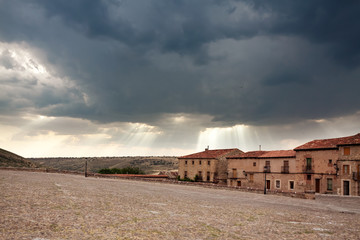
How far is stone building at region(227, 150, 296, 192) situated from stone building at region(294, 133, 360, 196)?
2.15 meters

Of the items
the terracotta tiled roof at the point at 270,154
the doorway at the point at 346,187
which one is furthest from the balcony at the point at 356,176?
the terracotta tiled roof at the point at 270,154

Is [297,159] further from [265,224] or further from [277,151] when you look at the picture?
[265,224]

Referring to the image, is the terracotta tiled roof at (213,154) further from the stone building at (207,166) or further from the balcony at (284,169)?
the balcony at (284,169)

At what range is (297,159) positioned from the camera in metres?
48.7

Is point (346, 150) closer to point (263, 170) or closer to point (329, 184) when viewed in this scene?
point (329, 184)

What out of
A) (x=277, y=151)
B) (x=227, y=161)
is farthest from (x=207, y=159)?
(x=277, y=151)

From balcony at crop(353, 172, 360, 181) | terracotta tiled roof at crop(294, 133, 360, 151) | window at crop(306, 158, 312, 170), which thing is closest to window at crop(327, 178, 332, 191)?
window at crop(306, 158, 312, 170)

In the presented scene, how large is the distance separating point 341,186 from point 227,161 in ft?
84.0

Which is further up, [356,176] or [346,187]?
[356,176]

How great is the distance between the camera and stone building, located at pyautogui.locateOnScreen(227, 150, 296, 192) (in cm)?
5041

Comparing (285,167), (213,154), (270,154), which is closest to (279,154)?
(270,154)

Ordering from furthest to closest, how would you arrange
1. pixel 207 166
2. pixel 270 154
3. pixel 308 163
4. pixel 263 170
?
pixel 207 166 → pixel 270 154 → pixel 263 170 → pixel 308 163

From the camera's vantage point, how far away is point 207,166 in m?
65.8

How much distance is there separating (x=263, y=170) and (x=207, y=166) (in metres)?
14.9
